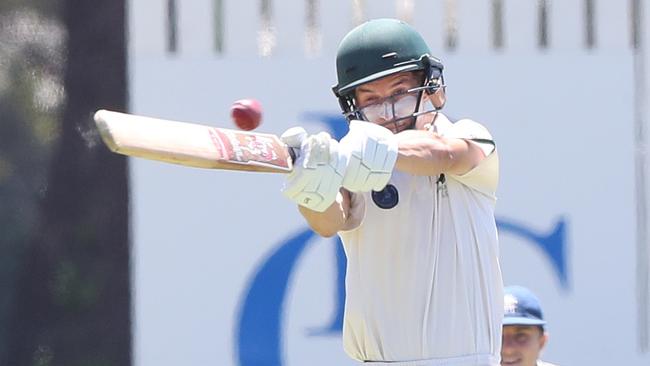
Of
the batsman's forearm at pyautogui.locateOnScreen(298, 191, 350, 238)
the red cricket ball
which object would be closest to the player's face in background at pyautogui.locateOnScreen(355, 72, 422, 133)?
the batsman's forearm at pyautogui.locateOnScreen(298, 191, 350, 238)

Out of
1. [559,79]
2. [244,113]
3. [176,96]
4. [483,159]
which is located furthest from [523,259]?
[244,113]

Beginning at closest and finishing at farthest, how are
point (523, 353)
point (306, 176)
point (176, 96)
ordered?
point (306, 176), point (523, 353), point (176, 96)

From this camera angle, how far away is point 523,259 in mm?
5629

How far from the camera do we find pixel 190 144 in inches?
101

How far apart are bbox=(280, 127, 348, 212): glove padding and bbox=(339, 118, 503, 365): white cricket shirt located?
0.37 metres

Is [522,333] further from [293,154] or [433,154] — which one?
[293,154]

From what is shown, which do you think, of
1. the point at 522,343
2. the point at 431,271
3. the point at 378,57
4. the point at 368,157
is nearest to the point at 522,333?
the point at 522,343

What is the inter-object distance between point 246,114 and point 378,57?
15.7 inches

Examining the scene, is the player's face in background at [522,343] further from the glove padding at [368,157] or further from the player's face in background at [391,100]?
the glove padding at [368,157]

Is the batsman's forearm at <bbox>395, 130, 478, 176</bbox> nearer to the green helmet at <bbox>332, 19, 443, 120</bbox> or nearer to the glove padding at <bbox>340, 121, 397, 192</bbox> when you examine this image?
the glove padding at <bbox>340, 121, 397, 192</bbox>

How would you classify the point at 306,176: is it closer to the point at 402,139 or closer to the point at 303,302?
the point at 402,139

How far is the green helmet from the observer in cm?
303

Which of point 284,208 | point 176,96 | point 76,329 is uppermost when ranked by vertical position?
point 176,96

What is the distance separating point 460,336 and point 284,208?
2.50m
